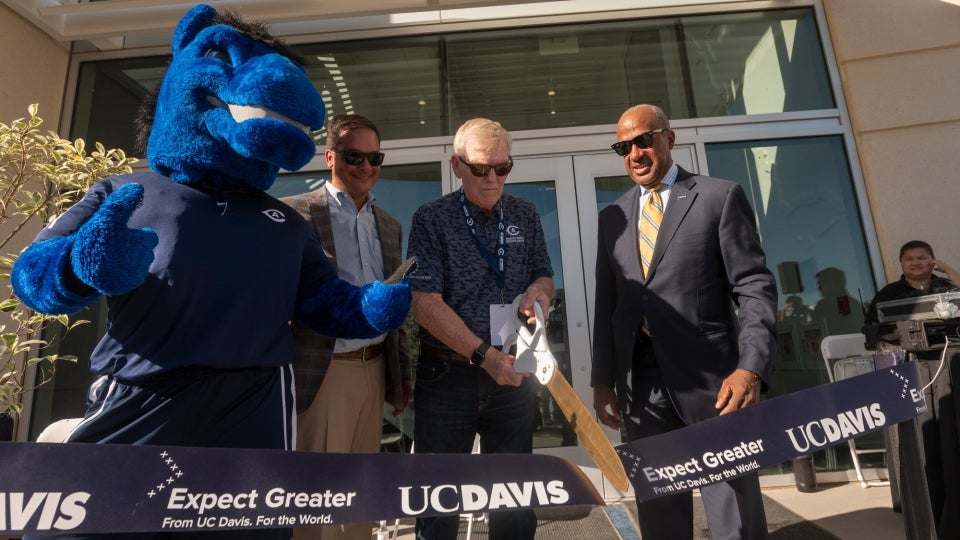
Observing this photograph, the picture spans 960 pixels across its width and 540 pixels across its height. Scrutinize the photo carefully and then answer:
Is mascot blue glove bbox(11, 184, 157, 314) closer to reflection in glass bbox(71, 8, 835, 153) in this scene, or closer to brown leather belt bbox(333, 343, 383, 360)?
brown leather belt bbox(333, 343, 383, 360)

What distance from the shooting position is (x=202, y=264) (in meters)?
1.17

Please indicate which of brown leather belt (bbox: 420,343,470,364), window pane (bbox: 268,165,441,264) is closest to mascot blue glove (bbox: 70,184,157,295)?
brown leather belt (bbox: 420,343,470,364)

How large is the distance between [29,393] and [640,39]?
676 cm

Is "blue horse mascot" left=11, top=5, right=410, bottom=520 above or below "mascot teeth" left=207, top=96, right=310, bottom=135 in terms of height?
below

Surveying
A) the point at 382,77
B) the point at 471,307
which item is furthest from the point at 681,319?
the point at 382,77

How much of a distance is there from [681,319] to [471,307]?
30.4 inches

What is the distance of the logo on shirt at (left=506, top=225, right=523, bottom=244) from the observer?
6.85 feet

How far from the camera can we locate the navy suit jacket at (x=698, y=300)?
1725mm

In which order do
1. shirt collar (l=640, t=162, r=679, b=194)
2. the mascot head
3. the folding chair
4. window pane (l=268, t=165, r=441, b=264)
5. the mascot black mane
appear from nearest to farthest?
the mascot black mane, the mascot head, shirt collar (l=640, t=162, r=679, b=194), the folding chair, window pane (l=268, t=165, r=441, b=264)

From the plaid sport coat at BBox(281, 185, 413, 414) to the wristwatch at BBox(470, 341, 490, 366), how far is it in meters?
0.47

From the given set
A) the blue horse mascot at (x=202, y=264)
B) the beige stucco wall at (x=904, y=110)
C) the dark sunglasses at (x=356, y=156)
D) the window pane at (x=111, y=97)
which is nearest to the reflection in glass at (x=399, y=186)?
the window pane at (x=111, y=97)

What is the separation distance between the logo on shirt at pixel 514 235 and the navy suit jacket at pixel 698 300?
1.38 feet

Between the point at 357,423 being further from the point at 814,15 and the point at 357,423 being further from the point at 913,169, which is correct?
the point at 814,15

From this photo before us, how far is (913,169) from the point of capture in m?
4.50
